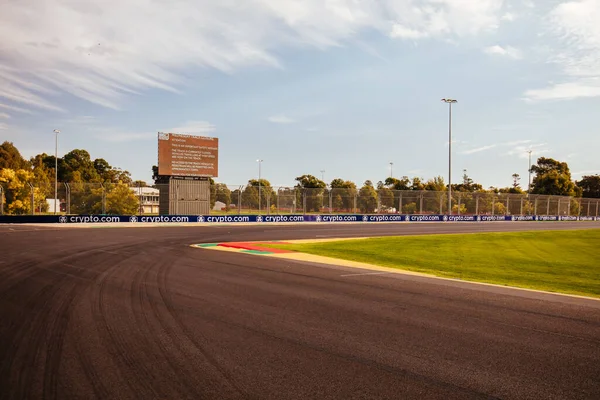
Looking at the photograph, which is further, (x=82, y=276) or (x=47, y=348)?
(x=82, y=276)

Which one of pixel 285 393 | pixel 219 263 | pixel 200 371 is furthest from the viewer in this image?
pixel 219 263

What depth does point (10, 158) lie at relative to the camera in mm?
73312

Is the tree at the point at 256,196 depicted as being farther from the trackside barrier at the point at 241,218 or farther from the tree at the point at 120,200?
the tree at the point at 120,200

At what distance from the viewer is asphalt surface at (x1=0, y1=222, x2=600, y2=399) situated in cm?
416

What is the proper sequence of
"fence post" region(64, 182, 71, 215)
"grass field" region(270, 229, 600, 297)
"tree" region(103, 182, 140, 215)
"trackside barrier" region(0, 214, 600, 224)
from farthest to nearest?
"tree" region(103, 182, 140, 215) < "fence post" region(64, 182, 71, 215) < "trackside barrier" region(0, 214, 600, 224) < "grass field" region(270, 229, 600, 297)

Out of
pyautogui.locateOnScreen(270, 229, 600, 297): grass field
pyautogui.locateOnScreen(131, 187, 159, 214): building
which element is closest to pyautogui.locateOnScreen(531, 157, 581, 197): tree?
pyautogui.locateOnScreen(270, 229, 600, 297): grass field

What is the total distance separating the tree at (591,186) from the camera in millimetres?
115562

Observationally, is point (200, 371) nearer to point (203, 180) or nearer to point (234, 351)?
point (234, 351)

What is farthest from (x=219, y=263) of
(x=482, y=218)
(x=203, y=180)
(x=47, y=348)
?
(x=482, y=218)

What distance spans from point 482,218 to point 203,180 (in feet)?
123

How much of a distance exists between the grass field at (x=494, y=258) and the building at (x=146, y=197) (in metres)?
24.9

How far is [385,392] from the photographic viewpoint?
4.04m

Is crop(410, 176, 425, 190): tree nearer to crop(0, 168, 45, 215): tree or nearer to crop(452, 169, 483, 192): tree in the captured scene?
crop(452, 169, 483, 192): tree

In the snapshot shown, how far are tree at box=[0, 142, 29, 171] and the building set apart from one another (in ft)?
149
